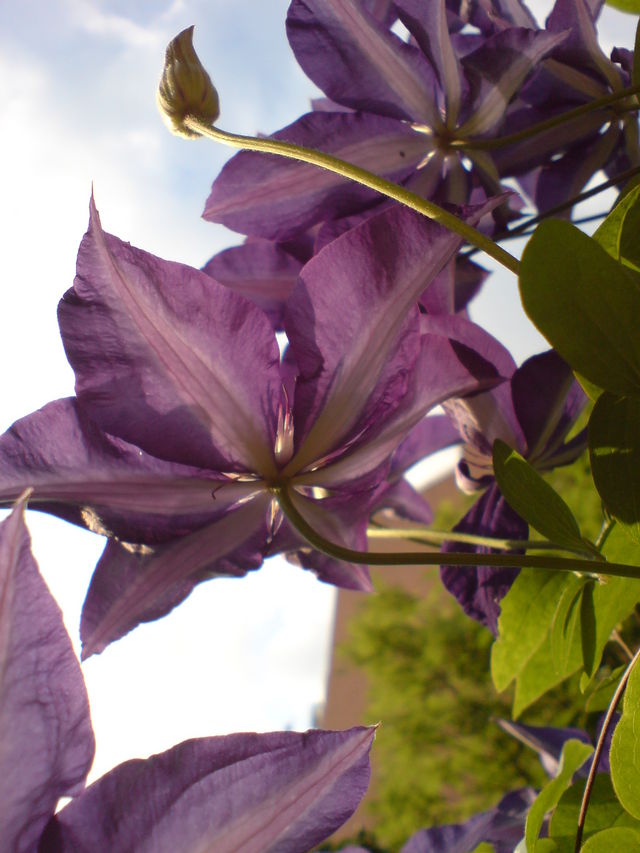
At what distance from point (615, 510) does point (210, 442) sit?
0.57ft

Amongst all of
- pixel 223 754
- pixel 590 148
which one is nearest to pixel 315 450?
pixel 223 754

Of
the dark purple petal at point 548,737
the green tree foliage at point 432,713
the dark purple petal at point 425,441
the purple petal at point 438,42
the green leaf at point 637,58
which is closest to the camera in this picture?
the green leaf at point 637,58

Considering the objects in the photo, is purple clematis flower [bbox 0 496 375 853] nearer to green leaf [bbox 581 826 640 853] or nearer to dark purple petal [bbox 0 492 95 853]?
dark purple petal [bbox 0 492 95 853]

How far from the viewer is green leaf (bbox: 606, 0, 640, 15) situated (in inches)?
18.8

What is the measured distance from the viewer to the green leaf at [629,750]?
0.32m

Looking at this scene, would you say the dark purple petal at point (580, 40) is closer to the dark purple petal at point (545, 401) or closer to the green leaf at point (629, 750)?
the dark purple petal at point (545, 401)

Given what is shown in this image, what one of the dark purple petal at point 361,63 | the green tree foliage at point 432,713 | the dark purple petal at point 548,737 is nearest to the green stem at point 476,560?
the dark purple petal at point 361,63

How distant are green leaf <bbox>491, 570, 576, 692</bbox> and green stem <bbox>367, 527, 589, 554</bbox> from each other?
2cm

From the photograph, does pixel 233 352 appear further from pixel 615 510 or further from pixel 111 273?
pixel 615 510

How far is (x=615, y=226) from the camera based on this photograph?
337mm

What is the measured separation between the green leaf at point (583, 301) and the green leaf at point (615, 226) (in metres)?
0.02

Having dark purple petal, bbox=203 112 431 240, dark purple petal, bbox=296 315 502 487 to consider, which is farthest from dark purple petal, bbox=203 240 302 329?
dark purple petal, bbox=296 315 502 487

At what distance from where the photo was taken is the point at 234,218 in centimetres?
48

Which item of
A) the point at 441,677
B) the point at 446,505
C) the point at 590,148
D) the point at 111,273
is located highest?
the point at 446,505
